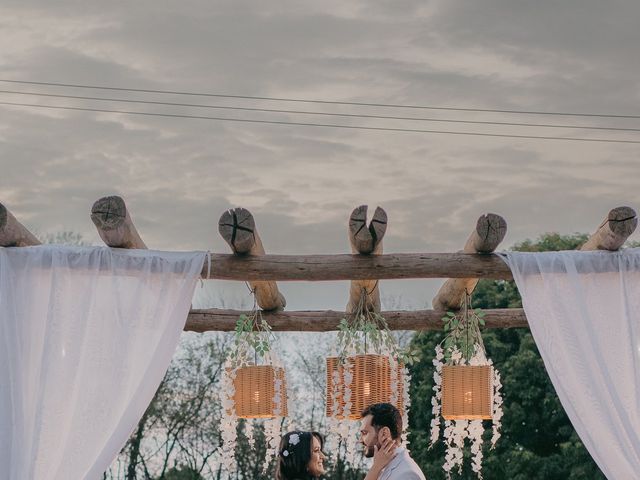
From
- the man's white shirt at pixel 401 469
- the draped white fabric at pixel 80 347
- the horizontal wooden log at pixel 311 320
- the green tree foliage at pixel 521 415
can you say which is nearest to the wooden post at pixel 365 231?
the draped white fabric at pixel 80 347

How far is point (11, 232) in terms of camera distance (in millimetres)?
5273

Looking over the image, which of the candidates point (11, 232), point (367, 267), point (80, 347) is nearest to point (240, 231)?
point (367, 267)

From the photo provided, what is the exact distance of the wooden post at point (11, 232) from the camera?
5188 millimetres

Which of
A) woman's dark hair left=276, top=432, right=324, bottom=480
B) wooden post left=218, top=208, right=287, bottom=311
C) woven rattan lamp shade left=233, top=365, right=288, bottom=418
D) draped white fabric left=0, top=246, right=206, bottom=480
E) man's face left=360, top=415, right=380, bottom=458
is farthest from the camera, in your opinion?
woven rattan lamp shade left=233, top=365, right=288, bottom=418

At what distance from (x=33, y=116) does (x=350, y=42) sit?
346 centimetres

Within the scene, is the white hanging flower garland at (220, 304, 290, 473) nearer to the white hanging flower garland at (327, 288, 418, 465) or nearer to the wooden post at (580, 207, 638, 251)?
the white hanging flower garland at (327, 288, 418, 465)

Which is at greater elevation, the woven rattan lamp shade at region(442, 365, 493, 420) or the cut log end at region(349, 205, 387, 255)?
the cut log end at region(349, 205, 387, 255)

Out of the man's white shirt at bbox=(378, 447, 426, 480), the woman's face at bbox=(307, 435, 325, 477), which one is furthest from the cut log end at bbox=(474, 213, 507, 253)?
the woman's face at bbox=(307, 435, 325, 477)

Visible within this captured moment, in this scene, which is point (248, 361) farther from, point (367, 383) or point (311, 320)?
point (311, 320)

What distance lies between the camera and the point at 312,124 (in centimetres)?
1071

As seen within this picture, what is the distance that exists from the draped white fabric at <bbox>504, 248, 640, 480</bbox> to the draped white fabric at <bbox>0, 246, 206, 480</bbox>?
1718 mm

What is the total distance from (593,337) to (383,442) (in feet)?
3.77

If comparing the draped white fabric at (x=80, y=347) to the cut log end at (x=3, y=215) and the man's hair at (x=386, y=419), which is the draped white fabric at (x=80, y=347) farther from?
the man's hair at (x=386, y=419)

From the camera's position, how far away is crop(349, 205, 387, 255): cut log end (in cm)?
553
